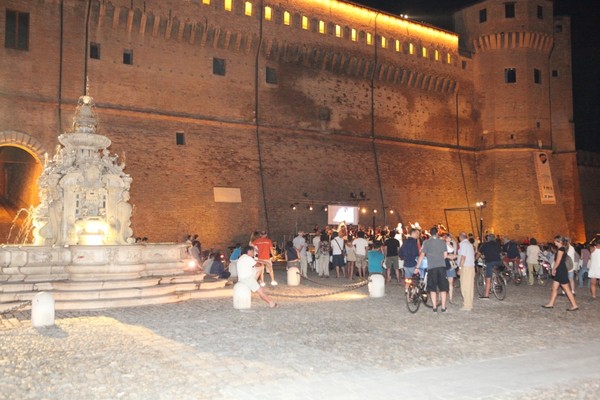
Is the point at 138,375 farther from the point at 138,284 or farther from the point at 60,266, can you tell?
the point at 60,266

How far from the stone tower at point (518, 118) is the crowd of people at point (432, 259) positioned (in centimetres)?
1591

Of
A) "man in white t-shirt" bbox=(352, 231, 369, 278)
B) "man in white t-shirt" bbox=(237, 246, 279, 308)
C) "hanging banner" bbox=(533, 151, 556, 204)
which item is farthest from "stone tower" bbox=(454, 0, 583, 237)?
"man in white t-shirt" bbox=(237, 246, 279, 308)

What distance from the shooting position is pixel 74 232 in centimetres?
1307

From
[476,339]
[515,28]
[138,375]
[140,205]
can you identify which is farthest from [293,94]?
[138,375]

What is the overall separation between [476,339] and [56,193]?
10.2 metres

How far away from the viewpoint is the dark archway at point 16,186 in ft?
→ 69.9

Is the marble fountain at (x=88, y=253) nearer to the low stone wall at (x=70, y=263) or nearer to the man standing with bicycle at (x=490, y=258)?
the low stone wall at (x=70, y=263)

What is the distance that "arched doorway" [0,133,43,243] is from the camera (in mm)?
20859

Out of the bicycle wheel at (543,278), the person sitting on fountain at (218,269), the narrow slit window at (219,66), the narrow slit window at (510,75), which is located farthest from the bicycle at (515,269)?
the narrow slit window at (510,75)

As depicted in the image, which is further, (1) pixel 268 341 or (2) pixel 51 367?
(1) pixel 268 341

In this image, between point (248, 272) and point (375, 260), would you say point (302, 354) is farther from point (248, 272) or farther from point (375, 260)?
point (375, 260)

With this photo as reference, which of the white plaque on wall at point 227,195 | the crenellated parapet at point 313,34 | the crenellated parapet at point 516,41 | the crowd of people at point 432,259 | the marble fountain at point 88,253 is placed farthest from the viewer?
the crenellated parapet at point 516,41

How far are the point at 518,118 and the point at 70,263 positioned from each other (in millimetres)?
29294

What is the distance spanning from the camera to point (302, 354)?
6.78 metres
